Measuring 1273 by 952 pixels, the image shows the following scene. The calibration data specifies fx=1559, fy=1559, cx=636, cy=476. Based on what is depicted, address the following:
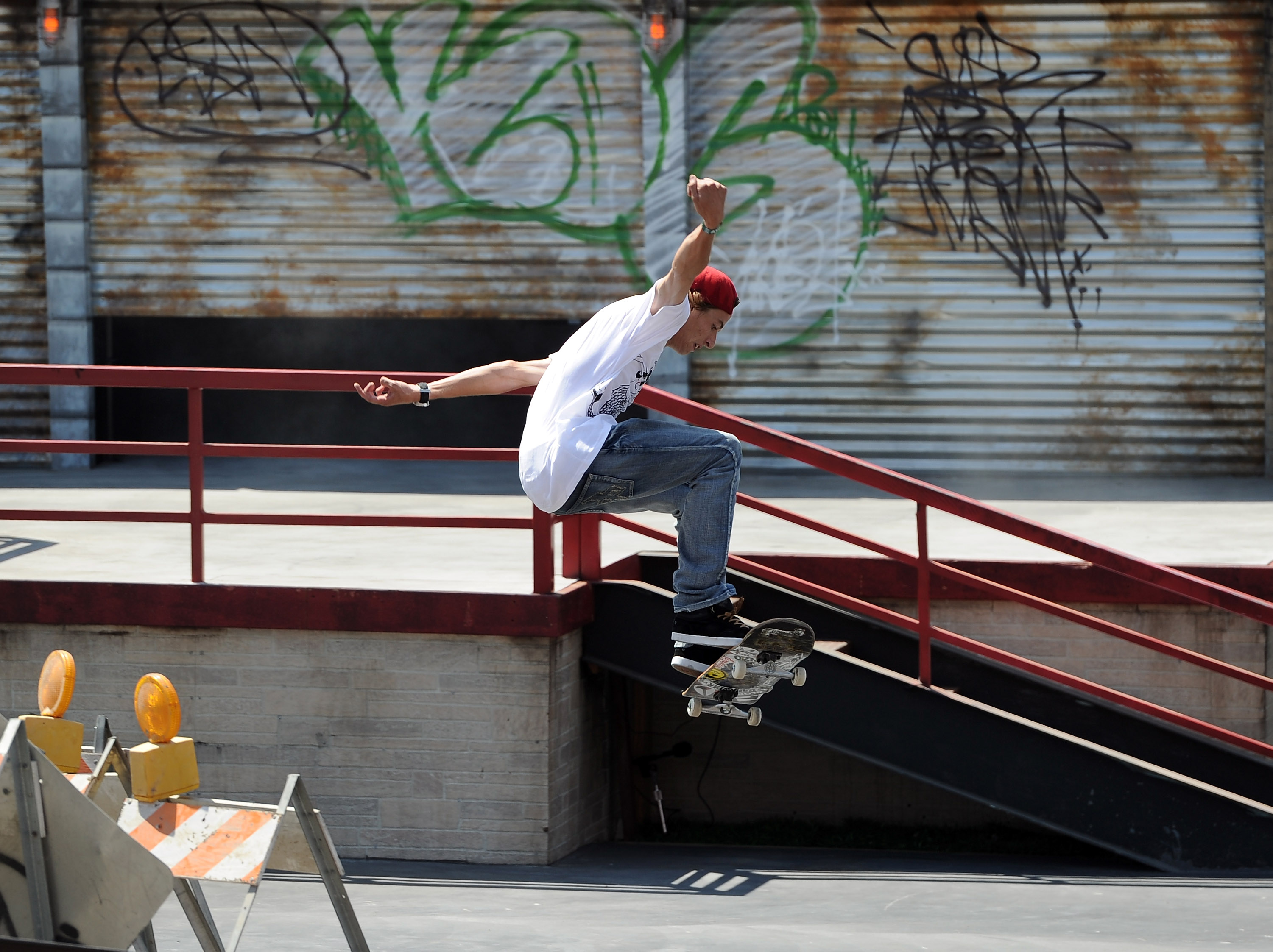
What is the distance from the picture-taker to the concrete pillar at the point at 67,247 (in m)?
12.6

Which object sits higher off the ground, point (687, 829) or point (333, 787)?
point (333, 787)

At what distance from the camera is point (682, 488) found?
5.18 metres

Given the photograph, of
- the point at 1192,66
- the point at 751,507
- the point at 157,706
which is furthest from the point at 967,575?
the point at 1192,66

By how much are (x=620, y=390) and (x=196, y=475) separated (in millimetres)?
2725

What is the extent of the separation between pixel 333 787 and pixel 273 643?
2.36 ft

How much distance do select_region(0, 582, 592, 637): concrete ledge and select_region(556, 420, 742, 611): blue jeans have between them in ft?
5.82

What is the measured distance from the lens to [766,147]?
12.3m

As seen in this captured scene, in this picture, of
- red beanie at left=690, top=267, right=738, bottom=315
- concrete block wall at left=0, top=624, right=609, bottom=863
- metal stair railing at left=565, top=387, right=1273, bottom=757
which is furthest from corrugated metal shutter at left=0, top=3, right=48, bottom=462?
red beanie at left=690, top=267, right=738, bottom=315

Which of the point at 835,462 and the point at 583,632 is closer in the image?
the point at 835,462

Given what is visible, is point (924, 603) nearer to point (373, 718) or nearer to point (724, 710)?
point (724, 710)

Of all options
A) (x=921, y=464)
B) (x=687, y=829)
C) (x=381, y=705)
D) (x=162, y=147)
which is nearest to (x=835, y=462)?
(x=381, y=705)

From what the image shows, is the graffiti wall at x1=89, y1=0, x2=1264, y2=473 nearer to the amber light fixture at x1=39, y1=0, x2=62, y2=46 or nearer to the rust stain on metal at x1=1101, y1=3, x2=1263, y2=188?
the rust stain on metal at x1=1101, y1=3, x2=1263, y2=188

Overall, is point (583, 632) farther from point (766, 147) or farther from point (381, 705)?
point (766, 147)

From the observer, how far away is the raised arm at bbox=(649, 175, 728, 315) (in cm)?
439
